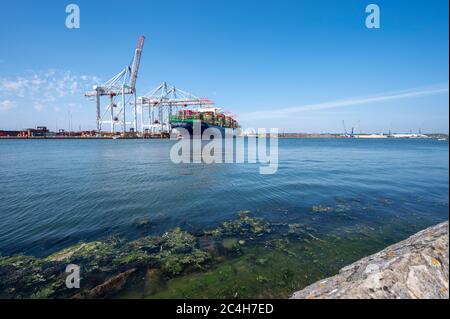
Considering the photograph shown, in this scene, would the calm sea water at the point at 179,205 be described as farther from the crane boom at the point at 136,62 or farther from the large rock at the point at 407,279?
the crane boom at the point at 136,62

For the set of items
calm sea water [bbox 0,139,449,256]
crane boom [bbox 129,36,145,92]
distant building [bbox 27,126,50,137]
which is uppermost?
crane boom [bbox 129,36,145,92]

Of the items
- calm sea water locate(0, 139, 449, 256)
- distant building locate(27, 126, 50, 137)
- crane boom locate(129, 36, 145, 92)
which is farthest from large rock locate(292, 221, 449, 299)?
distant building locate(27, 126, 50, 137)

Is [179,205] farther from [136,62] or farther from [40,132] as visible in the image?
[40,132]

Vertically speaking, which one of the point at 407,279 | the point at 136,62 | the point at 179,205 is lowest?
the point at 179,205

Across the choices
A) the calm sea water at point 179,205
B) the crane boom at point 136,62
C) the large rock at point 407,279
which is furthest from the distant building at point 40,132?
the large rock at point 407,279

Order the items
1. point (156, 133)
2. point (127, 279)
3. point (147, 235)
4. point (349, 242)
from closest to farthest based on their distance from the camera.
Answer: point (127, 279) < point (349, 242) < point (147, 235) < point (156, 133)

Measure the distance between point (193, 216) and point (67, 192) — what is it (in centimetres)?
823

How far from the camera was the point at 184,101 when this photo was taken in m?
104

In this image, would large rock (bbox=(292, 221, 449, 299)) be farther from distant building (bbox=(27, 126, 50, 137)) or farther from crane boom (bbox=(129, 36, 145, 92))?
distant building (bbox=(27, 126, 50, 137))

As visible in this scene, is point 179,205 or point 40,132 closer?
point 179,205

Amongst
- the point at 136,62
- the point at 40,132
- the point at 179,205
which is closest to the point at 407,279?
the point at 179,205
